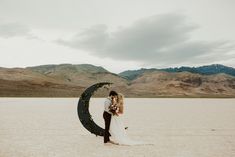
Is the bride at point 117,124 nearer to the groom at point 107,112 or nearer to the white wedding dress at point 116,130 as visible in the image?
the white wedding dress at point 116,130

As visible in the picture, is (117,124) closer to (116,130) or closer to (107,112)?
(116,130)

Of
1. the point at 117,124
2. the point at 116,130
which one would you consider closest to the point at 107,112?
the point at 117,124

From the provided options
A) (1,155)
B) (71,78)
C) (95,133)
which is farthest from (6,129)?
(71,78)

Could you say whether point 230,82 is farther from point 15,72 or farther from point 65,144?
point 65,144

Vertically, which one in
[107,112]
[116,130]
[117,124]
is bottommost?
[116,130]

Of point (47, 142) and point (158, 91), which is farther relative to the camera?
point (158, 91)

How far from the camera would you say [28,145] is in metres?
11.9

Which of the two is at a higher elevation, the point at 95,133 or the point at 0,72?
the point at 0,72

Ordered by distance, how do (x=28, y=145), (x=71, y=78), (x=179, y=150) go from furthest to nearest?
(x=71, y=78) → (x=28, y=145) → (x=179, y=150)

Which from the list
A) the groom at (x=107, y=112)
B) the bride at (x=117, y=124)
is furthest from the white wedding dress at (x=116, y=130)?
the groom at (x=107, y=112)

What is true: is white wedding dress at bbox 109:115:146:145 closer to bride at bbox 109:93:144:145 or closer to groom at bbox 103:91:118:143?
bride at bbox 109:93:144:145

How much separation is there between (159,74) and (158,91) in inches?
1355

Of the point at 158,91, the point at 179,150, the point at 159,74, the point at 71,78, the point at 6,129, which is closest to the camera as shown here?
the point at 179,150

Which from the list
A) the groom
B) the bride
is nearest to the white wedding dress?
the bride
